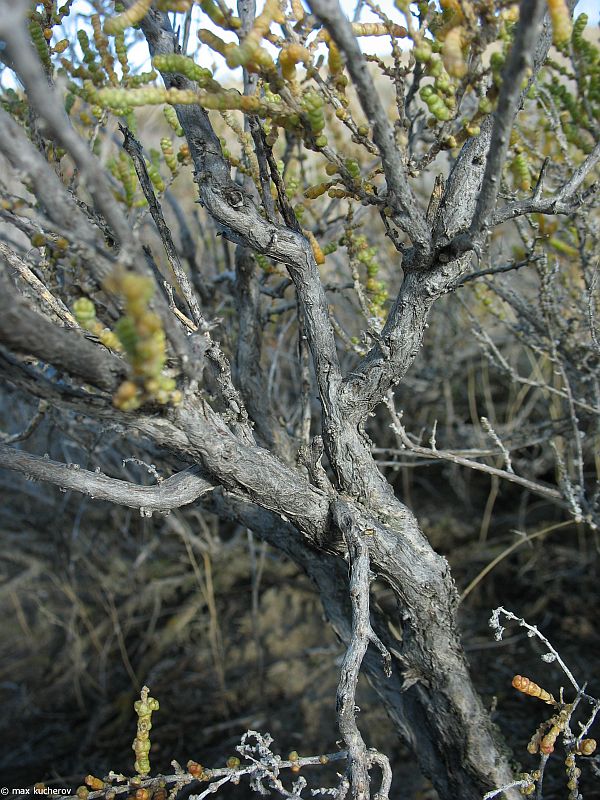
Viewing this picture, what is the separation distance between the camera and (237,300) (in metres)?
1.78

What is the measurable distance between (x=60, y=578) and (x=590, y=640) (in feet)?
7.38

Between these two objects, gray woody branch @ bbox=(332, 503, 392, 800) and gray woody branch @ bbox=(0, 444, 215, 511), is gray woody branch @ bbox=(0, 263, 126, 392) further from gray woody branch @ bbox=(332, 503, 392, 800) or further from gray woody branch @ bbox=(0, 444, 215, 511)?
gray woody branch @ bbox=(332, 503, 392, 800)

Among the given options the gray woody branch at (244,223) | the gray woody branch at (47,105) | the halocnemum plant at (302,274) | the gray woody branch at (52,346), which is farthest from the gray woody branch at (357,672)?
the gray woody branch at (47,105)

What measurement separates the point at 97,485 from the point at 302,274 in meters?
0.56

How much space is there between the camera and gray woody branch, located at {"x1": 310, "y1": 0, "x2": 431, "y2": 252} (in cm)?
85

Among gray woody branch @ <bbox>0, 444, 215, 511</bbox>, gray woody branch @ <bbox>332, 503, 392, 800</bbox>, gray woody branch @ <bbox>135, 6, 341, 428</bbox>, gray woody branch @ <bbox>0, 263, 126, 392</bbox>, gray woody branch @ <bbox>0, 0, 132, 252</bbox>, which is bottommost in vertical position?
gray woody branch @ <bbox>332, 503, 392, 800</bbox>

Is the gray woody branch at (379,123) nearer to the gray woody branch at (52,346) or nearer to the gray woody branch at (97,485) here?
the gray woody branch at (52,346)

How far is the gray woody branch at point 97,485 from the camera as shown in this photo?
1.15 meters

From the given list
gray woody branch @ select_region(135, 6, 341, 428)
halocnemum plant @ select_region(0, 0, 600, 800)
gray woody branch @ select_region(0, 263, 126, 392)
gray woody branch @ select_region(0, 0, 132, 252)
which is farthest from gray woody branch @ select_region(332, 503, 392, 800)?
gray woody branch @ select_region(0, 0, 132, 252)

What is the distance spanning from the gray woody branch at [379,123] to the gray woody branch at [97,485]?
0.63m

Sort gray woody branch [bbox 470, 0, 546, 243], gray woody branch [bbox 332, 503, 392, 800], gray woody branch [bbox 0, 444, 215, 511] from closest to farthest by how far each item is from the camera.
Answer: gray woody branch [bbox 470, 0, 546, 243] < gray woody branch [bbox 332, 503, 392, 800] < gray woody branch [bbox 0, 444, 215, 511]

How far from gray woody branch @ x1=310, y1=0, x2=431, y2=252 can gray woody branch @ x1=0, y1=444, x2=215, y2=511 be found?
635mm

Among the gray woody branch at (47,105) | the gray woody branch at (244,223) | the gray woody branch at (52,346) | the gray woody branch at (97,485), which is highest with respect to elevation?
the gray woody branch at (244,223)

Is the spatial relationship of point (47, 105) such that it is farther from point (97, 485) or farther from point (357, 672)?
point (357, 672)
